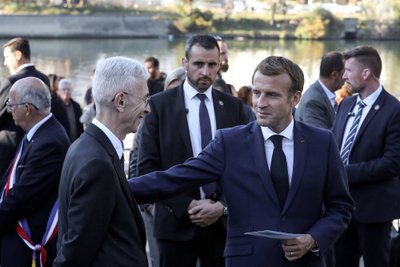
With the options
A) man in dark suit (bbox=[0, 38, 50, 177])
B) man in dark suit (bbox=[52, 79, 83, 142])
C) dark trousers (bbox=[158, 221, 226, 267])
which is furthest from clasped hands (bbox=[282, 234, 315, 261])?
man in dark suit (bbox=[52, 79, 83, 142])

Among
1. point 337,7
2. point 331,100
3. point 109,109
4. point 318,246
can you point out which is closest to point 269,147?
point 318,246

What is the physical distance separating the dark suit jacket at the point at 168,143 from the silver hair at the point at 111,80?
4.69 feet

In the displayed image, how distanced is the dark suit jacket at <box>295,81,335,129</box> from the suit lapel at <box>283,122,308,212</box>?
2.19 metres

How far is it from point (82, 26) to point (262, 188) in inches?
1315

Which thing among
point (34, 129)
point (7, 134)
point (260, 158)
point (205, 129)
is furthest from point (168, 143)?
point (7, 134)

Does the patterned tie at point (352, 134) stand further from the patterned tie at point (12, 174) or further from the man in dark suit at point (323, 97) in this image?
A: the patterned tie at point (12, 174)

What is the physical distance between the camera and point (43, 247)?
4312mm

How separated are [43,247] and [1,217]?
12.3 inches

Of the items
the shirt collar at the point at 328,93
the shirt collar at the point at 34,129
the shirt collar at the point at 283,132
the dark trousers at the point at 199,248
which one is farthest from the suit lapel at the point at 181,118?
the shirt collar at the point at 328,93

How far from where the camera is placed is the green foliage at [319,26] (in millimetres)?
22609

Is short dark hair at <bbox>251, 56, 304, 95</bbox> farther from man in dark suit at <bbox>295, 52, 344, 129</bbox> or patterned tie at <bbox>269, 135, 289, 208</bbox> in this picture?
man in dark suit at <bbox>295, 52, 344, 129</bbox>

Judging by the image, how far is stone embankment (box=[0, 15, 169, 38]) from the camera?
33062 mm

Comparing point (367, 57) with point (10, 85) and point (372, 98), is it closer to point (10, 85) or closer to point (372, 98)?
point (372, 98)

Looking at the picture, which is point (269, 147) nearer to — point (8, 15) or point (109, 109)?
point (109, 109)
